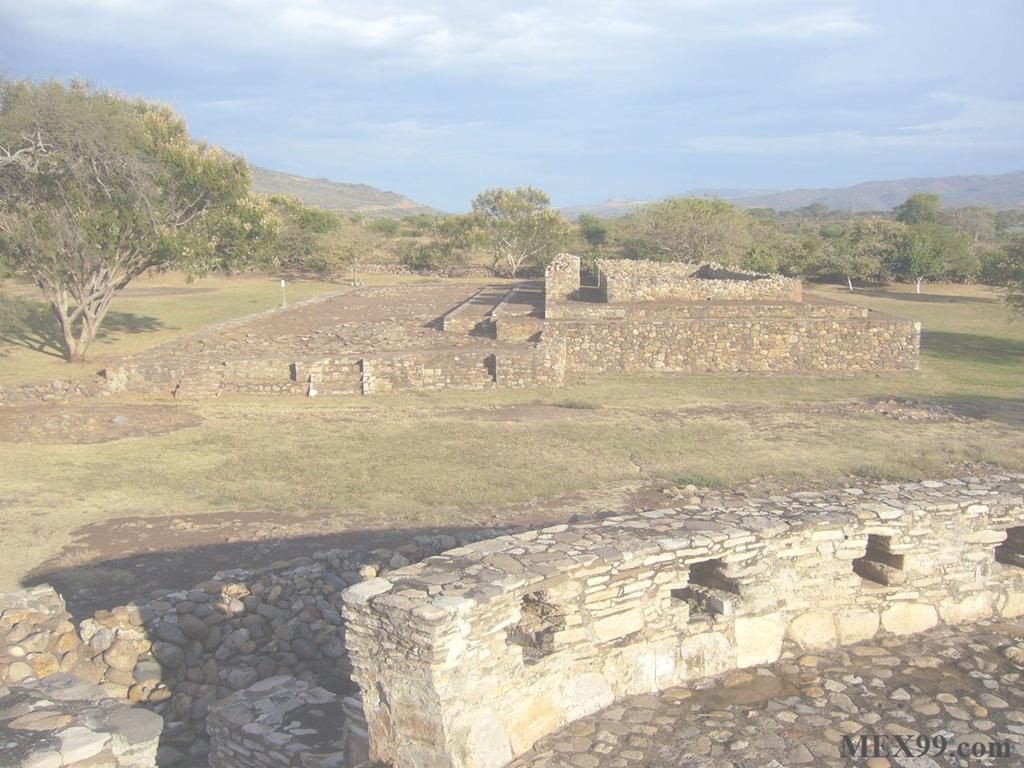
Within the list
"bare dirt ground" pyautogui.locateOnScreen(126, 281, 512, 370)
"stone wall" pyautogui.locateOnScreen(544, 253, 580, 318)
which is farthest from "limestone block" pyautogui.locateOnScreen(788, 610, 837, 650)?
"stone wall" pyautogui.locateOnScreen(544, 253, 580, 318)

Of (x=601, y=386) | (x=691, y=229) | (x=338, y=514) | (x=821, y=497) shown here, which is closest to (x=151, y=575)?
(x=338, y=514)

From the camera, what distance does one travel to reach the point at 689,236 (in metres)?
37.4

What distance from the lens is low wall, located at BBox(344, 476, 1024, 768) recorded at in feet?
11.7

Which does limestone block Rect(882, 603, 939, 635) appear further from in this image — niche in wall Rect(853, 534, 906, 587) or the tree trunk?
the tree trunk

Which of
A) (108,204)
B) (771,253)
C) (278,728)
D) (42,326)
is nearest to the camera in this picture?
(278,728)

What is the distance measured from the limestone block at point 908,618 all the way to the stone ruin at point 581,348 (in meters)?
10.3

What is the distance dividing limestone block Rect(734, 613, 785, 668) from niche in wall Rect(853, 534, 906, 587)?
2.50 ft

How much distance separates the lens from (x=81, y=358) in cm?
1727

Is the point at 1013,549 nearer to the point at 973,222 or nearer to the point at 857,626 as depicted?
the point at 857,626

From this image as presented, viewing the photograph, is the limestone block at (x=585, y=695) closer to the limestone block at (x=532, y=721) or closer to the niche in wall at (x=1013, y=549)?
the limestone block at (x=532, y=721)

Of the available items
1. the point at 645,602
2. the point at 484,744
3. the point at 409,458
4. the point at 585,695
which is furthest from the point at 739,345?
the point at 484,744

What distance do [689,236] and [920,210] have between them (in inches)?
1347

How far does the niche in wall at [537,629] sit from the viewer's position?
12.6 feet

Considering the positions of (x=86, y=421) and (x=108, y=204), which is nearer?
(x=86, y=421)
